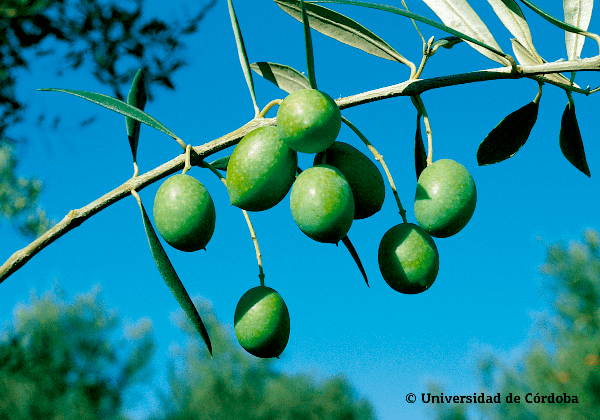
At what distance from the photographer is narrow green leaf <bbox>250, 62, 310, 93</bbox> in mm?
880

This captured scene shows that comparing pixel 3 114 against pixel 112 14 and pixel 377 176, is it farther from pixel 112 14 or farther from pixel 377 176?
pixel 377 176

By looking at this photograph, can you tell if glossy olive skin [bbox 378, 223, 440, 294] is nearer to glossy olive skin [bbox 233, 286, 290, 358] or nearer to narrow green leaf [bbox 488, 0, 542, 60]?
glossy olive skin [bbox 233, 286, 290, 358]

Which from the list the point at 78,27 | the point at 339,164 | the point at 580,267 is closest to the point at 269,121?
the point at 339,164

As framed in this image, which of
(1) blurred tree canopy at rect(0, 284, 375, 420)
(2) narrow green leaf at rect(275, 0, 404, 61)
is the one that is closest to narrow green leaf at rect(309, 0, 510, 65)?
(2) narrow green leaf at rect(275, 0, 404, 61)

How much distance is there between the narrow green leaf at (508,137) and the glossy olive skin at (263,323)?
1.71 ft

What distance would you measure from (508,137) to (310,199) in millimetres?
562

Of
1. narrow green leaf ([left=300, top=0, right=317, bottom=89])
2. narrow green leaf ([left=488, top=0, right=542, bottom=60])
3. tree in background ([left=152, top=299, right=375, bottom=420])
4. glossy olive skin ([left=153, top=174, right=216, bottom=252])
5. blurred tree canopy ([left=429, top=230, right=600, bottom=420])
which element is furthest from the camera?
tree in background ([left=152, top=299, right=375, bottom=420])

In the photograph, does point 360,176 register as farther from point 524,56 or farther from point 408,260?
point 524,56

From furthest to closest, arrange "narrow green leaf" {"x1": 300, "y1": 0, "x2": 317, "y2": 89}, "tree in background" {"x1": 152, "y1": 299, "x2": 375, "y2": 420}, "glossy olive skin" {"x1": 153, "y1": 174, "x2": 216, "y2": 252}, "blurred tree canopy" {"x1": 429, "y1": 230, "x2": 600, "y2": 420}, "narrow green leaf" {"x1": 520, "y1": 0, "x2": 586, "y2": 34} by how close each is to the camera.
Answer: "tree in background" {"x1": 152, "y1": 299, "x2": 375, "y2": 420}
"blurred tree canopy" {"x1": 429, "y1": 230, "x2": 600, "y2": 420}
"narrow green leaf" {"x1": 520, "y1": 0, "x2": 586, "y2": 34}
"glossy olive skin" {"x1": 153, "y1": 174, "x2": 216, "y2": 252}
"narrow green leaf" {"x1": 300, "y1": 0, "x2": 317, "y2": 89}

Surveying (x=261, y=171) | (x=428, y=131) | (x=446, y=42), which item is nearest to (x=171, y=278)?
(x=261, y=171)

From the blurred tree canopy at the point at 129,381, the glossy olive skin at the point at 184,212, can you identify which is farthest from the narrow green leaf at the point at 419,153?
the blurred tree canopy at the point at 129,381

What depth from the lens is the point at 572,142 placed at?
3.35 feet

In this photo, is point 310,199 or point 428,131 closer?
point 310,199

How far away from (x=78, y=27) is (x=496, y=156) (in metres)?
3.76
